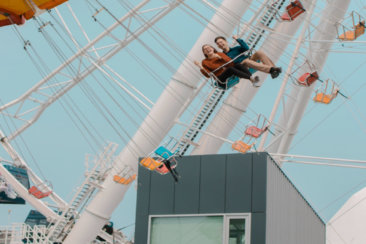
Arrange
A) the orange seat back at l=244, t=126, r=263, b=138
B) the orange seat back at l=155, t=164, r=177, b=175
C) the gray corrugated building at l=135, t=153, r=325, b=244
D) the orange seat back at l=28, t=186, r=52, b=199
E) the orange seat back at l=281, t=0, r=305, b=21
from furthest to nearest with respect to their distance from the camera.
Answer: the orange seat back at l=28, t=186, r=52, b=199 → the orange seat back at l=244, t=126, r=263, b=138 → the orange seat back at l=281, t=0, r=305, b=21 → the orange seat back at l=155, t=164, r=177, b=175 → the gray corrugated building at l=135, t=153, r=325, b=244

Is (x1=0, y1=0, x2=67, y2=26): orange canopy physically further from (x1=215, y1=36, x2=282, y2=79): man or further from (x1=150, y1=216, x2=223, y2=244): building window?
(x1=150, y1=216, x2=223, y2=244): building window

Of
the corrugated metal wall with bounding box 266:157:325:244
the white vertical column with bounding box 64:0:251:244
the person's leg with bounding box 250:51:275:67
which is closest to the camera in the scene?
the corrugated metal wall with bounding box 266:157:325:244

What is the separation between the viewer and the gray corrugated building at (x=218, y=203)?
63.9ft

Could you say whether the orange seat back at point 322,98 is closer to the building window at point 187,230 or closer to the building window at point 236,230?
the building window at point 187,230

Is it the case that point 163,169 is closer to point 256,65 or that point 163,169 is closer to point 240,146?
point 256,65

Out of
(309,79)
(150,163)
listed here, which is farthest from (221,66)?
(309,79)

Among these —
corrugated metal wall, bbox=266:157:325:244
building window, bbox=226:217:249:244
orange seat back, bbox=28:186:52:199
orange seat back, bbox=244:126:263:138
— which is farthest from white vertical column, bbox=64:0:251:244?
A: building window, bbox=226:217:249:244

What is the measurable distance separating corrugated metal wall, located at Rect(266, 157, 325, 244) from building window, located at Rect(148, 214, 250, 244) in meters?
0.69

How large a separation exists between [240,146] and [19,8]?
637 inches

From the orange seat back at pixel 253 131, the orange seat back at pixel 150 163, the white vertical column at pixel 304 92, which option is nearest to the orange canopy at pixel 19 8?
the orange seat back at pixel 150 163

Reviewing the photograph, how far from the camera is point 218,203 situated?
20.0m

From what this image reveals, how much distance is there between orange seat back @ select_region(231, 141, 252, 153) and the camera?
98.0 ft

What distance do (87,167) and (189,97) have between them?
1237 cm

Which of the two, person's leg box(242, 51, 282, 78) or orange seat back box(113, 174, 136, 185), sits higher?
orange seat back box(113, 174, 136, 185)
